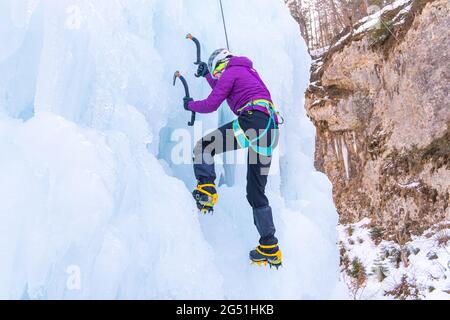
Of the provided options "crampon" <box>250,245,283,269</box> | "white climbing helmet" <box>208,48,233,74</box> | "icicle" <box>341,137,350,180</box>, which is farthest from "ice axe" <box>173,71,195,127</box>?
"icicle" <box>341,137,350,180</box>

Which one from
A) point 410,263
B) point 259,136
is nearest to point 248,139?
point 259,136

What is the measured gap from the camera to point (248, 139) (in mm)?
2541

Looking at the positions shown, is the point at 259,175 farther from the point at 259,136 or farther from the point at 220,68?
the point at 220,68

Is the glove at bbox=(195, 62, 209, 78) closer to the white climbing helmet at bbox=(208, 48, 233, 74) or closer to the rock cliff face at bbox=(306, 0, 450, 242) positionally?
the white climbing helmet at bbox=(208, 48, 233, 74)

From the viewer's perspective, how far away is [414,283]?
7.66 meters

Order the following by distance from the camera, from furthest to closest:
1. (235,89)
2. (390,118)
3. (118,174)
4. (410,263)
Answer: (390,118)
(410,263)
(235,89)
(118,174)

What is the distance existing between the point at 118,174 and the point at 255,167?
0.90 meters

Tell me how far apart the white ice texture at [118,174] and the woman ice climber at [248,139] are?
0.58ft

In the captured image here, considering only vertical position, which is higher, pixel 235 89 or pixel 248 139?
pixel 235 89

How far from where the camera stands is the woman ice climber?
8.34ft

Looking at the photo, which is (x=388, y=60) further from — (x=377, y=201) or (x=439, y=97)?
(x=377, y=201)

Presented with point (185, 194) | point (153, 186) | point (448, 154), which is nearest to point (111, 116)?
point (153, 186)

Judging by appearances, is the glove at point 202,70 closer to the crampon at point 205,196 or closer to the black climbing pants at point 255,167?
the black climbing pants at point 255,167

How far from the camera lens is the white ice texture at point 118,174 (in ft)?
5.97
